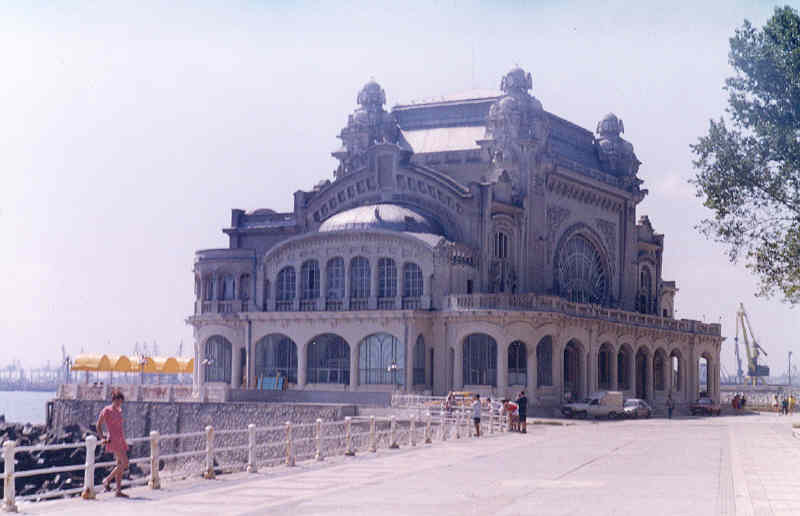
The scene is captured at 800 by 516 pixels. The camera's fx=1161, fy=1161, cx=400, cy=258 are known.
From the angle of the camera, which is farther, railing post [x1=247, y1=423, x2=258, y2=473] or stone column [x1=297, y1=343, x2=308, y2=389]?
stone column [x1=297, y1=343, x2=308, y2=389]

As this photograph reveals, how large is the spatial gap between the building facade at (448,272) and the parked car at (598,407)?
1515 mm

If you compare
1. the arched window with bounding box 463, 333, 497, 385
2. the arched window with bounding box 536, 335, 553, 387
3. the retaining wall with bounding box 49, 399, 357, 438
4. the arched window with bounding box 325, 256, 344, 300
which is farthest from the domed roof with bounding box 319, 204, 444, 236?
the retaining wall with bounding box 49, 399, 357, 438

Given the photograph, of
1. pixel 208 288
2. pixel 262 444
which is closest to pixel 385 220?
pixel 208 288

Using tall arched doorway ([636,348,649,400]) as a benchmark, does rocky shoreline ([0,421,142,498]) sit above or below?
below

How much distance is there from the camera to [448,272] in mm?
68125

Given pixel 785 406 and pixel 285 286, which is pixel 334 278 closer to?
pixel 285 286

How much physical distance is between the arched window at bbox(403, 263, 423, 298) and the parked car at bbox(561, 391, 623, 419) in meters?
11.0

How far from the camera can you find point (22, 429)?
74.4 meters

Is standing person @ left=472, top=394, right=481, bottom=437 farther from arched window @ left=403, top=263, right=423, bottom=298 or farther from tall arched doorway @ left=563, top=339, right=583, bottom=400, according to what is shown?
tall arched doorway @ left=563, top=339, right=583, bottom=400

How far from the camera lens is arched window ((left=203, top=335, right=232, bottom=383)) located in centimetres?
7700

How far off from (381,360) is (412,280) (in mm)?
5113

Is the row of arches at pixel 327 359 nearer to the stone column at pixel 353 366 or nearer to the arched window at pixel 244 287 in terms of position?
the stone column at pixel 353 366

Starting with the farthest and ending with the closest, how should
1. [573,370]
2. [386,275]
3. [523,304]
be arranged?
[573,370] < [386,275] < [523,304]

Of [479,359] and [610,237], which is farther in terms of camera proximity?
[610,237]
